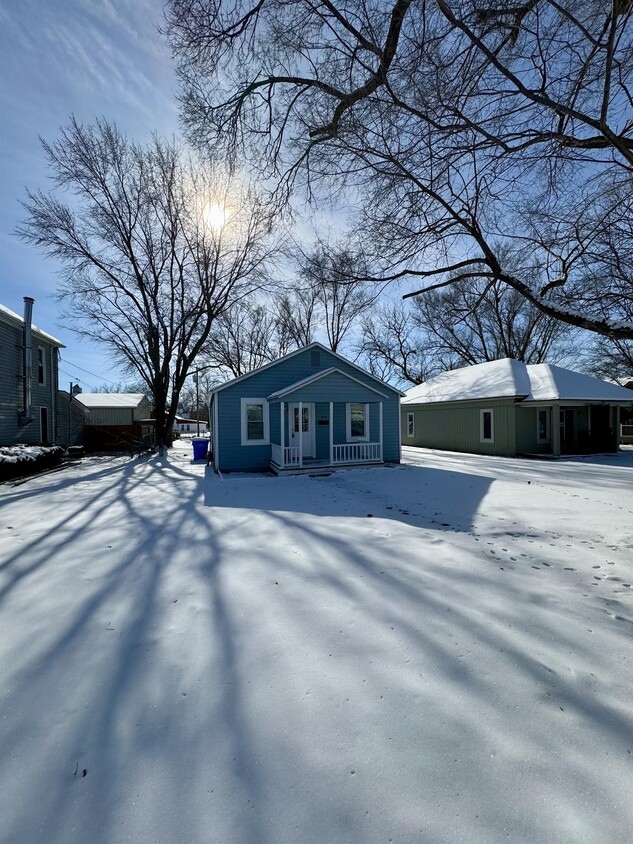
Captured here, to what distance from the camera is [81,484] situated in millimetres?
9906

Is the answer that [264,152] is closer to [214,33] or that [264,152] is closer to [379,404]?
[214,33]

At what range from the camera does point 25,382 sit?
15.6m

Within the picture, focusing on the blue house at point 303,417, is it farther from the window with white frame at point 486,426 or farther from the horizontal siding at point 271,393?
the window with white frame at point 486,426

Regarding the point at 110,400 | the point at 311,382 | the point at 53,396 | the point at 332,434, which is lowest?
the point at 332,434

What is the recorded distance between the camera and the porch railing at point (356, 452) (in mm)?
12930

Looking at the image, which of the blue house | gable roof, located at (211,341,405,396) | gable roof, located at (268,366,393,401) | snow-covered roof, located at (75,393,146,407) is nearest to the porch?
the blue house

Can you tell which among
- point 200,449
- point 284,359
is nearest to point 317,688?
point 284,359

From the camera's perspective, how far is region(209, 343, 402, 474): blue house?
12273mm

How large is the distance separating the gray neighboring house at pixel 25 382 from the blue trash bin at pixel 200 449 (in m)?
6.61

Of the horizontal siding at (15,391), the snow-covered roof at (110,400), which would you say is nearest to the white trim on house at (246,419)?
the horizontal siding at (15,391)

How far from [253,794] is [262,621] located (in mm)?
1363

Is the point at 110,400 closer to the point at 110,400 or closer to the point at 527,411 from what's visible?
the point at 110,400

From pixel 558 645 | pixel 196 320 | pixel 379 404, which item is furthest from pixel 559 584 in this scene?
pixel 196 320

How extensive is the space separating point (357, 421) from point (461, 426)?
6.88 meters
